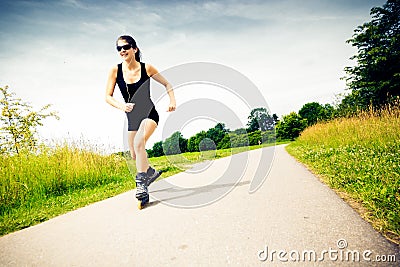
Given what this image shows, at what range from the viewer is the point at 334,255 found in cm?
164

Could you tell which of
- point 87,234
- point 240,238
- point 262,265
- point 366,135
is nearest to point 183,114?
point 87,234

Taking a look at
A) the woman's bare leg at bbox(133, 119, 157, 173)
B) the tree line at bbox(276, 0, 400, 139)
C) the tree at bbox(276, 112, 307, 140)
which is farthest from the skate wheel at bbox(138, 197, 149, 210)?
the tree at bbox(276, 112, 307, 140)

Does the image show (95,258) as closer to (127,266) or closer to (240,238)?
(127,266)

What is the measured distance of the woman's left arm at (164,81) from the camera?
12.6ft

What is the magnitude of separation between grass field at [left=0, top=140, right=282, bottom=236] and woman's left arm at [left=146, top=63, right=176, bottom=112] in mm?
2303

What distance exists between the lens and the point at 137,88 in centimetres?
367

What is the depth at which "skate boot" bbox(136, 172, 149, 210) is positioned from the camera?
132 inches

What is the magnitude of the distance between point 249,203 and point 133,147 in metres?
2.07

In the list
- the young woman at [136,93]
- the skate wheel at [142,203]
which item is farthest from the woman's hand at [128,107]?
the skate wheel at [142,203]

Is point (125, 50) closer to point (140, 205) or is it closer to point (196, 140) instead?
point (140, 205)

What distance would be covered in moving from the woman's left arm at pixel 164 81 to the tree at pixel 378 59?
89.3 feet

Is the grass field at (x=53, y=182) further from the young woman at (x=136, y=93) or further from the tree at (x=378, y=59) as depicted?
the tree at (x=378, y=59)

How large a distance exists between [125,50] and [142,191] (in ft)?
7.02

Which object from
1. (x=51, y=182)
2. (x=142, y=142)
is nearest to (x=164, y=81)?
(x=142, y=142)
